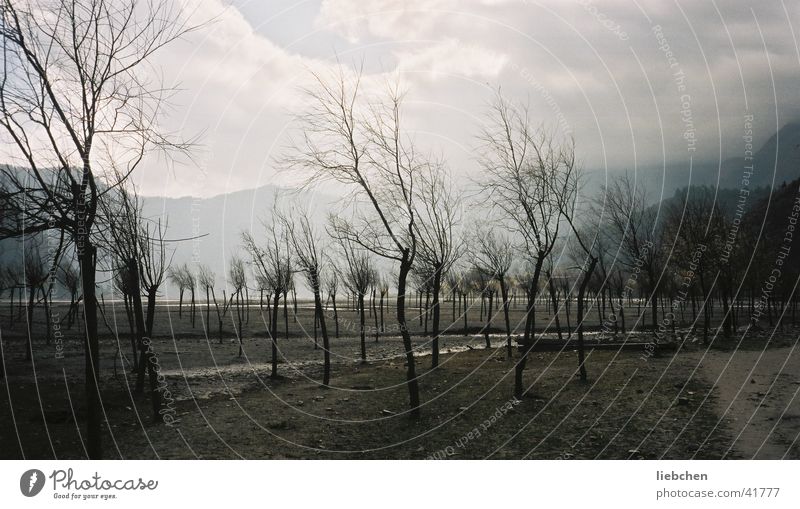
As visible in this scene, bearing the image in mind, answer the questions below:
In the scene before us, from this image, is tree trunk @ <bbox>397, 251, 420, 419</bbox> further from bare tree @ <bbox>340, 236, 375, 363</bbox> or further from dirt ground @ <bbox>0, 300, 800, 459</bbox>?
bare tree @ <bbox>340, 236, 375, 363</bbox>

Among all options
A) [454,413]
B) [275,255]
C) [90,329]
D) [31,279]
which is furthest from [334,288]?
[90,329]

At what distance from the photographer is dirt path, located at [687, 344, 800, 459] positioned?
923cm

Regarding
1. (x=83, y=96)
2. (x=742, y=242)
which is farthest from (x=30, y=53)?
(x=742, y=242)

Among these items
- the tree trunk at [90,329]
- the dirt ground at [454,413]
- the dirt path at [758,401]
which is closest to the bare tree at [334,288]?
the dirt ground at [454,413]

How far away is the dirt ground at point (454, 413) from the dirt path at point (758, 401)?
1.5 inches

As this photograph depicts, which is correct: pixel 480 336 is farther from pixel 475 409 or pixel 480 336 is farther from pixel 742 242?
pixel 475 409

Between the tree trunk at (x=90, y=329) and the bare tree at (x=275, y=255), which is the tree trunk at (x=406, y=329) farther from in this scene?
the bare tree at (x=275, y=255)

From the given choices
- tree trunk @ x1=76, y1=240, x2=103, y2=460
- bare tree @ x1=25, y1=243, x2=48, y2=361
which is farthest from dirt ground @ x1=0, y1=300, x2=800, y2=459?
tree trunk @ x1=76, y1=240, x2=103, y2=460

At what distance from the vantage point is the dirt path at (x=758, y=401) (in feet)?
30.3

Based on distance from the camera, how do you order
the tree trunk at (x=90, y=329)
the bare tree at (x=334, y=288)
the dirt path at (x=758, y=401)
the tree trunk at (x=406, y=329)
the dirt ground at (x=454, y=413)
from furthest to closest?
the bare tree at (x=334, y=288) → the tree trunk at (x=406, y=329) → the dirt ground at (x=454, y=413) → the dirt path at (x=758, y=401) → the tree trunk at (x=90, y=329)

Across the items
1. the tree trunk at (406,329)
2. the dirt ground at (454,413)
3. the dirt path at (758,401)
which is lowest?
the dirt ground at (454,413)

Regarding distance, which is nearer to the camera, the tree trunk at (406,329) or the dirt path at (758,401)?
the dirt path at (758,401)

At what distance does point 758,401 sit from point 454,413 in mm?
7589

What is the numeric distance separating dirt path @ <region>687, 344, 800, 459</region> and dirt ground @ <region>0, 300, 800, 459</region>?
0.04m
